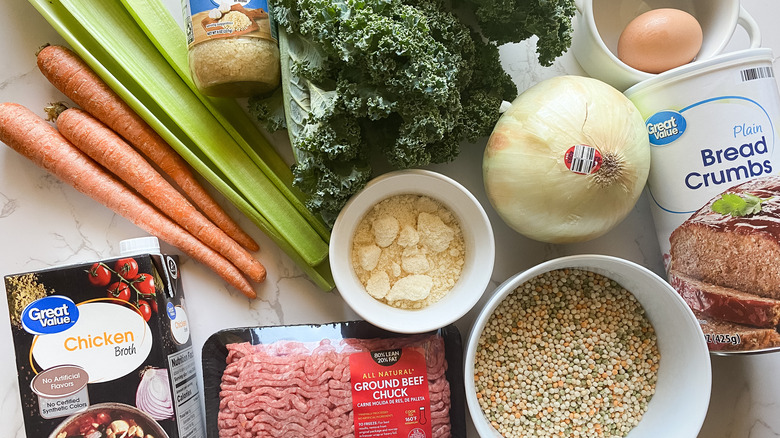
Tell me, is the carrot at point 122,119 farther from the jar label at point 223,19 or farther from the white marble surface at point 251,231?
the jar label at point 223,19

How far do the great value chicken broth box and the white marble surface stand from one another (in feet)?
0.58

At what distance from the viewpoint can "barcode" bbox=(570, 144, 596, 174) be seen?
0.88m

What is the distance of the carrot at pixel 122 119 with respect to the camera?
3.38ft

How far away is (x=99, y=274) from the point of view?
3.07 ft

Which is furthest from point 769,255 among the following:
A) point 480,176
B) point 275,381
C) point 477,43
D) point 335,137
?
point 275,381

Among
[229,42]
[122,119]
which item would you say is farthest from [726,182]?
[122,119]

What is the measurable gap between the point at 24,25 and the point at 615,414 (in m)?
1.48

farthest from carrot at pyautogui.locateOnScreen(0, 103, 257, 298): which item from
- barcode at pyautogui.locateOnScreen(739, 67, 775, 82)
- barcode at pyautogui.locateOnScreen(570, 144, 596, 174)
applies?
barcode at pyautogui.locateOnScreen(739, 67, 775, 82)

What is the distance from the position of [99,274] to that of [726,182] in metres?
1.16

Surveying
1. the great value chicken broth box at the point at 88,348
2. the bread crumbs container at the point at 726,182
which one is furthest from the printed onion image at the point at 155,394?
the bread crumbs container at the point at 726,182

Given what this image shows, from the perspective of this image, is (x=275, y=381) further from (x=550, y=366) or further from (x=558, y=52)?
(x=558, y=52)

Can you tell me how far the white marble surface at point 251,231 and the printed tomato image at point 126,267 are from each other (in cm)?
19

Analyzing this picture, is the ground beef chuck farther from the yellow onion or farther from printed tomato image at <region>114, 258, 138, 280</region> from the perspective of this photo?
the yellow onion

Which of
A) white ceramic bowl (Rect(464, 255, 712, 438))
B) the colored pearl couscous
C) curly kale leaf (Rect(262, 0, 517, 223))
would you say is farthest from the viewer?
the colored pearl couscous
